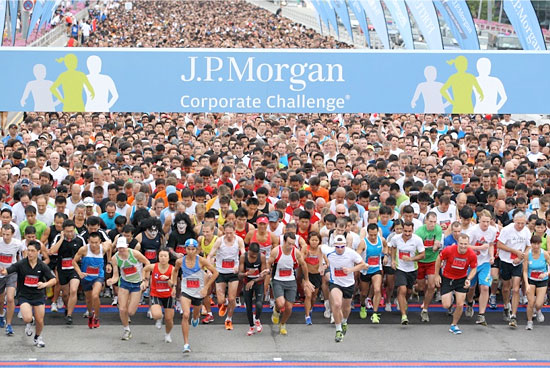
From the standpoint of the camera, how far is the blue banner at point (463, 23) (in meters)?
25.8

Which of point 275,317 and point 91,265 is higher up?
point 91,265

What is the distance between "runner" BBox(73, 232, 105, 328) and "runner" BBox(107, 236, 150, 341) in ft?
1.28

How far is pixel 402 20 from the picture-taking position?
28594 millimetres

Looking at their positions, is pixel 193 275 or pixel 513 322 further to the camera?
pixel 513 322

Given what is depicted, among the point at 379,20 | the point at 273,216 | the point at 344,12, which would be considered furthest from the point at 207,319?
the point at 344,12

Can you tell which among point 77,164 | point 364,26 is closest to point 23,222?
point 77,164

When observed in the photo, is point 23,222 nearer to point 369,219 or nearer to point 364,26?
point 369,219

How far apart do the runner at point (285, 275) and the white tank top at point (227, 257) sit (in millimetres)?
510

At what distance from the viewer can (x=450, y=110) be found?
50.9 ft

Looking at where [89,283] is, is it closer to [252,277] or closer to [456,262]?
[252,277]

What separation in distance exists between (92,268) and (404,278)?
472cm

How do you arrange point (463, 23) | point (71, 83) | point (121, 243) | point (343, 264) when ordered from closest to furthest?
point (121, 243)
point (343, 264)
point (71, 83)
point (463, 23)

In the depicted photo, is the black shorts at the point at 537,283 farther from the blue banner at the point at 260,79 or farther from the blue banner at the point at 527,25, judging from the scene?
the blue banner at the point at 527,25
